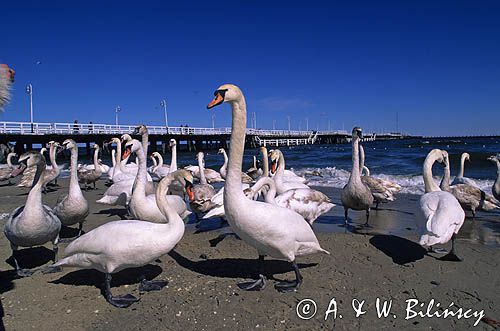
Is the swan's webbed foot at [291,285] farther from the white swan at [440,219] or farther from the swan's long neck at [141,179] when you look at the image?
the swan's long neck at [141,179]

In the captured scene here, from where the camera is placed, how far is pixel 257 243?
4.15 m

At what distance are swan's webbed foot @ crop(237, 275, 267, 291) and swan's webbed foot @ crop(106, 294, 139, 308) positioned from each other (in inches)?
47.9

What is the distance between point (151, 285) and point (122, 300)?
44cm

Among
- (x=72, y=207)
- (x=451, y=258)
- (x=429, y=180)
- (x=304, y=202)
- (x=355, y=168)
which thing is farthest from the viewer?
(x=355, y=168)

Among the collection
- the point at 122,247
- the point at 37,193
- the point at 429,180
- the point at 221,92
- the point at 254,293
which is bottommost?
the point at 254,293

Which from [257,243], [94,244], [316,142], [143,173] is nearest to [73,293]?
[94,244]

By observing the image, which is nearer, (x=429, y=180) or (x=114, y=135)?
(x=429, y=180)

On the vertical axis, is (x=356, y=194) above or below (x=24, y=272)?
above

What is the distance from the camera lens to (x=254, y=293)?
164 inches

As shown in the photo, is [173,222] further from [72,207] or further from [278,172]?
[278,172]

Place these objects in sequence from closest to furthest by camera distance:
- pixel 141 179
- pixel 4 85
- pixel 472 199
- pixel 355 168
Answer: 1. pixel 4 85
2. pixel 141 179
3. pixel 355 168
4. pixel 472 199

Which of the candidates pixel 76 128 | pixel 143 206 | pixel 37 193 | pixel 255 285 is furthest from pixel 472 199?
pixel 76 128

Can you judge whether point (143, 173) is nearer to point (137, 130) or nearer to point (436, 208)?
point (137, 130)

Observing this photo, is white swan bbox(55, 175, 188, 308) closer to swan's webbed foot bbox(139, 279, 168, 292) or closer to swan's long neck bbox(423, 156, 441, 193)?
swan's webbed foot bbox(139, 279, 168, 292)
